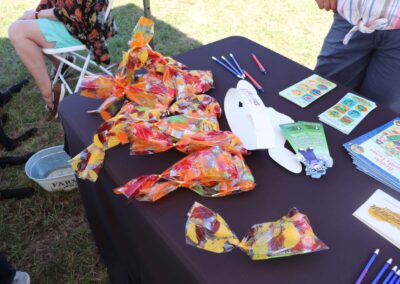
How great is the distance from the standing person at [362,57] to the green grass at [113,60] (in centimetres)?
116

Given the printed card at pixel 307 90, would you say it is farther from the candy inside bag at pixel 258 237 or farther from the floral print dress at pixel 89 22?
the floral print dress at pixel 89 22

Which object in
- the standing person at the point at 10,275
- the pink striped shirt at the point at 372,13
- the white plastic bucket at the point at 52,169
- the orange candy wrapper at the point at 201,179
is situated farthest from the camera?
the white plastic bucket at the point at 52,169

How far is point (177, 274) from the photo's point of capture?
0.60 meters

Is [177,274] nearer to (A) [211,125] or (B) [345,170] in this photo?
(A) [211,125]

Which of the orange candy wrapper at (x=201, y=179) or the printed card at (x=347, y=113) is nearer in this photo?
the orange candy wrapper at (x=201, y=179)

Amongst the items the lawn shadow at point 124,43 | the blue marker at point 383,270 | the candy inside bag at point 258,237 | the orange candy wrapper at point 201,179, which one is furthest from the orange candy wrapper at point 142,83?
the lawn shadow at point 124,43

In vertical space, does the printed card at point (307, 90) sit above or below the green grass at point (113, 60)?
above

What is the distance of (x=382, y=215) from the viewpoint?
25.3 inches

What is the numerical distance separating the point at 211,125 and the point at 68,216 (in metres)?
1.01

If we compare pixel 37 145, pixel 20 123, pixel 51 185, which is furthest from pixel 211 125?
Result: pixel 20 123

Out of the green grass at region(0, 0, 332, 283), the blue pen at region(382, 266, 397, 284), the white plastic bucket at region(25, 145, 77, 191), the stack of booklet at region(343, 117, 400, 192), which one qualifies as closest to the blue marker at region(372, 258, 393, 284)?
the blue pen at region(382, 266, 397, 284)

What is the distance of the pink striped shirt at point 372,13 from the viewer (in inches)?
30.5

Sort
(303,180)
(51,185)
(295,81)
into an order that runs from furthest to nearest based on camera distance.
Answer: (51,185), (295,81), (303,180)

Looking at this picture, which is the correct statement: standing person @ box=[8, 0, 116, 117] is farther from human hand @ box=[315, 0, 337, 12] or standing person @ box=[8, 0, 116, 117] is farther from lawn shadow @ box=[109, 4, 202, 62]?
human hand @ box=[315, 0, 337, 12]
